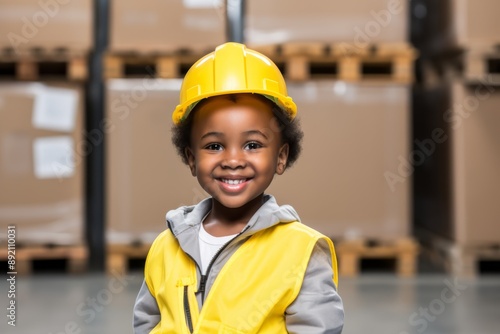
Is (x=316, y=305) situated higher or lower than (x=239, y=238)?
lower

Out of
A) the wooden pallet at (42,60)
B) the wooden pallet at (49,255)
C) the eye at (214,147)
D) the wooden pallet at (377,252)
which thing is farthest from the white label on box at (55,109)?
the eye at (214,147)

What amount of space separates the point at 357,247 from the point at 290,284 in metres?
3.59

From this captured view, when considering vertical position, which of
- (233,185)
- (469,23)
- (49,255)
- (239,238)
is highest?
(469,23)

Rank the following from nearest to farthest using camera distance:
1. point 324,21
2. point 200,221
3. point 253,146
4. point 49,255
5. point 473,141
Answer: point 253,146, point 200,221, point 473,141, point 49,255, point 324,21

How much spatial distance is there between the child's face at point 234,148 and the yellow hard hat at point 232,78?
0.11 feet

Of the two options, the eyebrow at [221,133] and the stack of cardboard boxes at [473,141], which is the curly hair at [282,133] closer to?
the eyebrow at [221,133]

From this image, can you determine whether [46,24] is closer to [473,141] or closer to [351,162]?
[351,162]

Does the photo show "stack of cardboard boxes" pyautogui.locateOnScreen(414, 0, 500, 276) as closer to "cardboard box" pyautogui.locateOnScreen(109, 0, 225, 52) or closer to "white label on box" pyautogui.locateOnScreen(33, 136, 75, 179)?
"cardboard box" pyautogui.locateOnScreen(109, 0, 225, 52)

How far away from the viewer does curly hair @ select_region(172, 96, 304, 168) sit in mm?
2057

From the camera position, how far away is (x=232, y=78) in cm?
196

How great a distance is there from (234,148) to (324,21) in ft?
12.2

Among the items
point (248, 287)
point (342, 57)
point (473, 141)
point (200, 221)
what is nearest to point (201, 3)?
point (342, 57)

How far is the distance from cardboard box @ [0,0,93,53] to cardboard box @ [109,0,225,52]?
20 cm

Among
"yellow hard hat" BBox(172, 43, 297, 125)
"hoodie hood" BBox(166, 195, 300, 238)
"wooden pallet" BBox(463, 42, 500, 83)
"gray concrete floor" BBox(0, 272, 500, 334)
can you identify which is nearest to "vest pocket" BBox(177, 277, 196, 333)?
"hoodie hood" BBox(166, 195, 300, 238)
